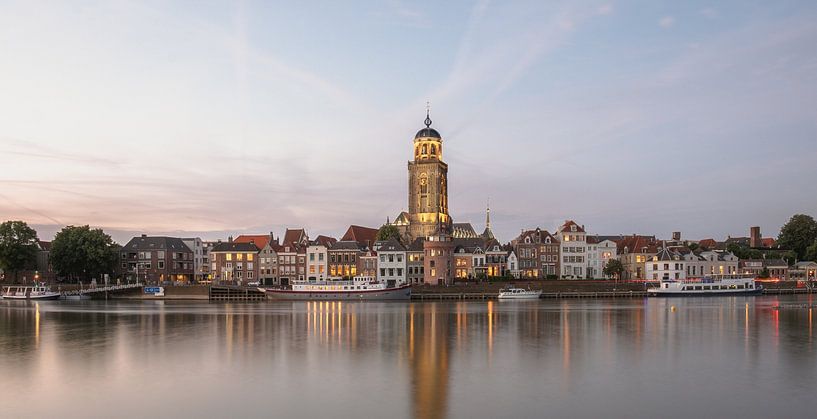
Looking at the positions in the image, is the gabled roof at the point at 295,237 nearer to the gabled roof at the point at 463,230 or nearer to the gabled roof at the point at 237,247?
the gabled roof at the point at 237,247

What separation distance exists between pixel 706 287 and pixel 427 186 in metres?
66.9

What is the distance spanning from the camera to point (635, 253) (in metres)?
110

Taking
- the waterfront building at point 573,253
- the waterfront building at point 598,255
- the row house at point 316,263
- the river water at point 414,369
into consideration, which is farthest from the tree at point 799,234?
the river water at point 414,369

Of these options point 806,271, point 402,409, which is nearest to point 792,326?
point 402,409

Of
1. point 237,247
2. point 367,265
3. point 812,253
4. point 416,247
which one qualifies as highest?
point 237,247

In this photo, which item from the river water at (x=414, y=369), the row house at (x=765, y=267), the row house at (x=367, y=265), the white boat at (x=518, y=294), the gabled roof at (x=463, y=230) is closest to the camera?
the river water at (x=414, y=369)

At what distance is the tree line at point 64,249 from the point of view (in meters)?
102

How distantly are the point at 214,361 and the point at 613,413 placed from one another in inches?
700

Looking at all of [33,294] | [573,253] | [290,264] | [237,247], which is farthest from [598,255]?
[33,294]

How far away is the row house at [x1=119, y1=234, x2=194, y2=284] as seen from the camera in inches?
4653

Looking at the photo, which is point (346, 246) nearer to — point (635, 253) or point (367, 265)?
point (367, 265)

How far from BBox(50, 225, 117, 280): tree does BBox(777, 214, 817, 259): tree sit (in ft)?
371

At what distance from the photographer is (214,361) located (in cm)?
3194

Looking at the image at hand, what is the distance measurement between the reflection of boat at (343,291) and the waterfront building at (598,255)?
3225cm
